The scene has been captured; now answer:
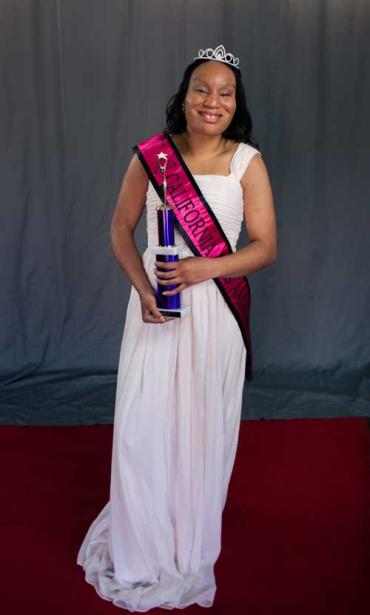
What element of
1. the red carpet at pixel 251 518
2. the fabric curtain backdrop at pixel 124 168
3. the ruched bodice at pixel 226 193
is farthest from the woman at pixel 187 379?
the fabric curtain backdrop at pixel 124 168

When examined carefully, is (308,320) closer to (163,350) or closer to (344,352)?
(344,352)

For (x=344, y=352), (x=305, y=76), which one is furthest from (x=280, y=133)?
(x=344, y=352)

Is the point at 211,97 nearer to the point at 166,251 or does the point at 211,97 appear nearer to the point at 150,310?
the point at 166,251

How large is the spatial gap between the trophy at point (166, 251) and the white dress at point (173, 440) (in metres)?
0.10

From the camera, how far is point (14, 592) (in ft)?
6.46

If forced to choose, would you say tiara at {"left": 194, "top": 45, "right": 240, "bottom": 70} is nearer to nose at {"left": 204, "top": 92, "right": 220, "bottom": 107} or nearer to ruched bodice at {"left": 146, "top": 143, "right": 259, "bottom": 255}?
nose at {"left": 204, "top": 92, "right": 220, "bottom": 107}

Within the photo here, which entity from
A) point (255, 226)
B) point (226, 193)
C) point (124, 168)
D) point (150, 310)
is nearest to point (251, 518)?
point (150, 310)

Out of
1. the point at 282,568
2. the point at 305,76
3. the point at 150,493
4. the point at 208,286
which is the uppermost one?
the point at 305,76

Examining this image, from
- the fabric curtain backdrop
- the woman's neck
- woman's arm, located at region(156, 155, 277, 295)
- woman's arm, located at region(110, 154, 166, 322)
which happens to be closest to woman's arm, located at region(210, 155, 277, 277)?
woman's arm, located at region(156, 155, 277, 295)

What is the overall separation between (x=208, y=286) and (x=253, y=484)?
104 centimetres

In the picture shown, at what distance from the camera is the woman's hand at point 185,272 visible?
1.76 meters

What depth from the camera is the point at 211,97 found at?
183cm

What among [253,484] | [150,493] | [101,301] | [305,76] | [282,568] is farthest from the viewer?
[101,301]

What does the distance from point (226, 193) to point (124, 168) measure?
177 centimetres
